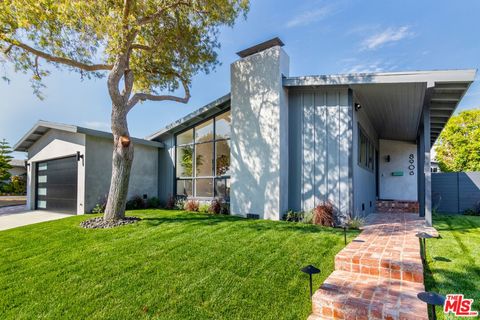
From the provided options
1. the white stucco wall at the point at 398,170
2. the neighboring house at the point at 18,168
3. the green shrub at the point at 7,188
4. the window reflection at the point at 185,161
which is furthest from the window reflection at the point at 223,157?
the neighboring house at the point at 18,168

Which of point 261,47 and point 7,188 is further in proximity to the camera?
point 7,188

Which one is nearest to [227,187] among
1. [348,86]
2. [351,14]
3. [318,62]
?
[348,86]

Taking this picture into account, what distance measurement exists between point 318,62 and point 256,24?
2.69 metres

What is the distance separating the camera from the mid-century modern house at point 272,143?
23.6 feet

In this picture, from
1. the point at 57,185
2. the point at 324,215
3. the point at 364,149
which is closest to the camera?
the point at 324,215

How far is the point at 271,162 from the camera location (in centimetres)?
768

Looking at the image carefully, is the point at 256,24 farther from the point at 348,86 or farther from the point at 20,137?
the point at 20,137

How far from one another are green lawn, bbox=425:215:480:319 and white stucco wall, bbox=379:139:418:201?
23.4 ft

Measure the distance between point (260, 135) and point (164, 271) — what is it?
4920mm

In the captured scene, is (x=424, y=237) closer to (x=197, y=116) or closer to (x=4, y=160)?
(x=197, y=116)

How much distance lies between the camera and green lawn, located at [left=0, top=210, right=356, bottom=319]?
321cm

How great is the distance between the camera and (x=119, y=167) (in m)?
7.14

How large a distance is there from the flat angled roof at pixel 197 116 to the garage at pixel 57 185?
318cm

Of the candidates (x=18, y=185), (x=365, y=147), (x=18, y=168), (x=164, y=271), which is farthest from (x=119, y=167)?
(x=18, y=168)
